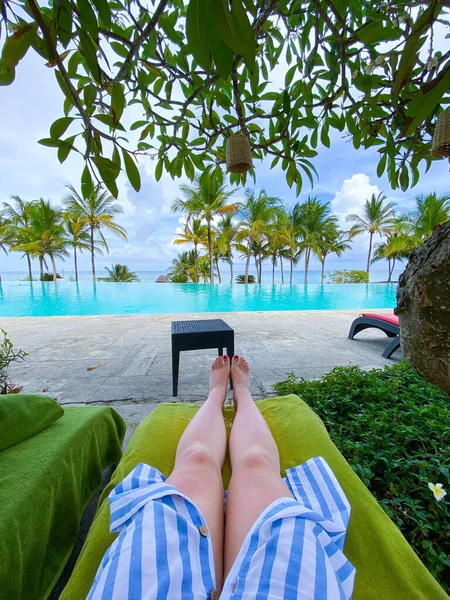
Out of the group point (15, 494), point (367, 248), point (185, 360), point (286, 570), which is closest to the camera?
point (286, 570)

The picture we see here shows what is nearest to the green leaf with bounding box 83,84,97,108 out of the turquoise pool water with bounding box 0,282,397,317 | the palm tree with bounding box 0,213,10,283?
the turquoise pool water with bounding box 0,282,397,317

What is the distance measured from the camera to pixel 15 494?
83cm

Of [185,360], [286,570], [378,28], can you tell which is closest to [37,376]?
[185,360]

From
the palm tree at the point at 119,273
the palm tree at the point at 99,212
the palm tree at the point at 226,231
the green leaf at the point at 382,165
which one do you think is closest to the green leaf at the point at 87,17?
the green leaf at the point at 382,165

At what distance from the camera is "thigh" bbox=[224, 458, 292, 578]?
69 cm

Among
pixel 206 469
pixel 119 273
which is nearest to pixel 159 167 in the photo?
pixel 206 469

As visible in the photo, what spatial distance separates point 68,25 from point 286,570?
1.34m

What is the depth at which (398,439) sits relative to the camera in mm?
1525

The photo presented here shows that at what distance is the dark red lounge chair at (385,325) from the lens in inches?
123

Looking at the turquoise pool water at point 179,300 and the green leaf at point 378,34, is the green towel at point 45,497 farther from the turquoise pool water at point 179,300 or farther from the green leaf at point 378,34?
the turquoise pool water at point 179,300

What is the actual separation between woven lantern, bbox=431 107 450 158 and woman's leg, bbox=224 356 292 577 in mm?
1381

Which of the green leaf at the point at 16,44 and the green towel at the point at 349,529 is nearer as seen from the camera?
the green leaf at the point at 16,44

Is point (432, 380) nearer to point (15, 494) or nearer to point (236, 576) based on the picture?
point (236, 576)

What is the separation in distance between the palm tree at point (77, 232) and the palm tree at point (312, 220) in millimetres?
13923
